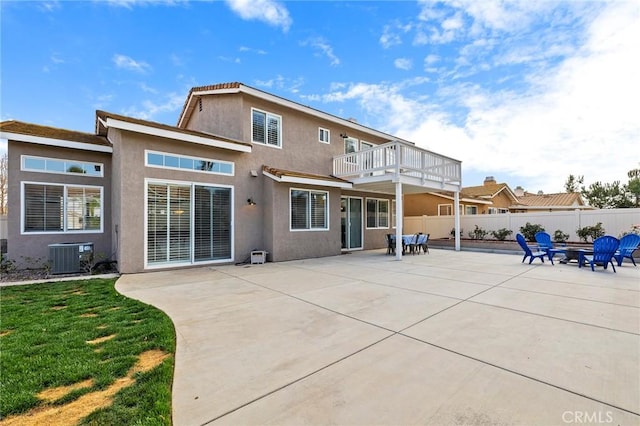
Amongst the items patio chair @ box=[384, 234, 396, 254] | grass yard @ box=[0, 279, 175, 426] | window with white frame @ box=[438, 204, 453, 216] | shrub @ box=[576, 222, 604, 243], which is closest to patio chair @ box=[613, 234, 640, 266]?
shrub @ box=[576, 222, 604, 243]

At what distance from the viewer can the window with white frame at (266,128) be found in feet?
36.5

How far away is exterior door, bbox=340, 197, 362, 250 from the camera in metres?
14.1

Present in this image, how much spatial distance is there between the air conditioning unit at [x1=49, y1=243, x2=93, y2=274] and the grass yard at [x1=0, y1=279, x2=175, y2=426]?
3128mm

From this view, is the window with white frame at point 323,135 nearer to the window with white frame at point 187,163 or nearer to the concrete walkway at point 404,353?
the window with white frame at point 187,163

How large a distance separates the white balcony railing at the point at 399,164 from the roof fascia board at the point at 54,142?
9103 mm

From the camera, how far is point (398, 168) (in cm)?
1116

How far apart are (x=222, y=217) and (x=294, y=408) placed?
849cm

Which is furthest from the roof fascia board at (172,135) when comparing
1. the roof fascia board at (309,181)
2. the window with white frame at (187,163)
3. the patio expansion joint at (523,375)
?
the patio expansion joint at (523,375)

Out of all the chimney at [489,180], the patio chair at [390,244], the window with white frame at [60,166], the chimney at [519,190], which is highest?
the chimney at [489,180]

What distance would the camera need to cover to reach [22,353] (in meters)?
3.26

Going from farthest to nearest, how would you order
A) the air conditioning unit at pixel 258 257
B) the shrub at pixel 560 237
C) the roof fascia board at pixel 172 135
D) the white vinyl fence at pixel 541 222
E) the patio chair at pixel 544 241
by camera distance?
the shrub at pixel 560 237 < the white vinyl fence at pixel 541 222 < the patio chair at pixel 544 241 < the air conditioning unit at pixel 258 257 < the roof fascia board at pixel 172 135

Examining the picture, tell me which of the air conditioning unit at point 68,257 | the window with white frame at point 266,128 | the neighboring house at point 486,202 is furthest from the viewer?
the neighboring house at point 486,202

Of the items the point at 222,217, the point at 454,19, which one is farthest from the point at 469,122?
the point at 222,217

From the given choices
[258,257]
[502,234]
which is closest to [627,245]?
[502,234]
